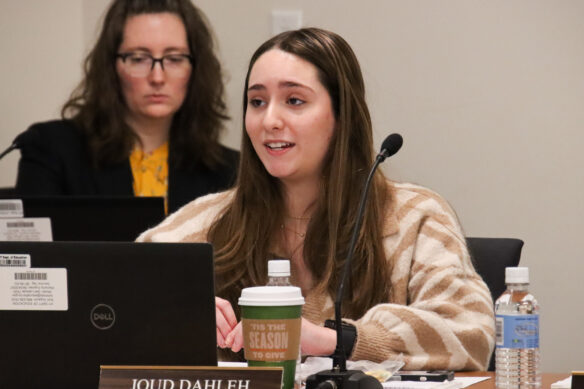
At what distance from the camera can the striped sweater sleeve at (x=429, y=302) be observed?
1.84 m

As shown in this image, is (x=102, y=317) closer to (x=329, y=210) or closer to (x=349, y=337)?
(x=349, y=337)

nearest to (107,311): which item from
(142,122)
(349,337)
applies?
(349,337)

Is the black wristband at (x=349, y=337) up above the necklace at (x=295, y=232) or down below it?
below

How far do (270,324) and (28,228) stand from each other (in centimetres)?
117

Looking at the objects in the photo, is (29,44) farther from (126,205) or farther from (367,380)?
(367,380)

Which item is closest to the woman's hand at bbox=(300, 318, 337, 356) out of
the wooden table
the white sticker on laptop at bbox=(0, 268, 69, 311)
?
the wooden table

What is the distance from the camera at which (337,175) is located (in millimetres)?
2232

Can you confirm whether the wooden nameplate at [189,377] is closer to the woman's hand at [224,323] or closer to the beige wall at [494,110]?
the woman's hand at [224,323]

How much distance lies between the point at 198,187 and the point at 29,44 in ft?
3.27

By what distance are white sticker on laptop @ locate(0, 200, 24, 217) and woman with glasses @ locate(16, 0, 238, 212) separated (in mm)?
963

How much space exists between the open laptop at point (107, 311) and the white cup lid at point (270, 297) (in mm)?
64

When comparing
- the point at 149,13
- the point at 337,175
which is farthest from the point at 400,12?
the point at 337,175

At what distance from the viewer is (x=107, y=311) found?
133 cm

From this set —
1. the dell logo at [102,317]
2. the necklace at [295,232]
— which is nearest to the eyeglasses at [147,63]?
the necklace at [295,232]
